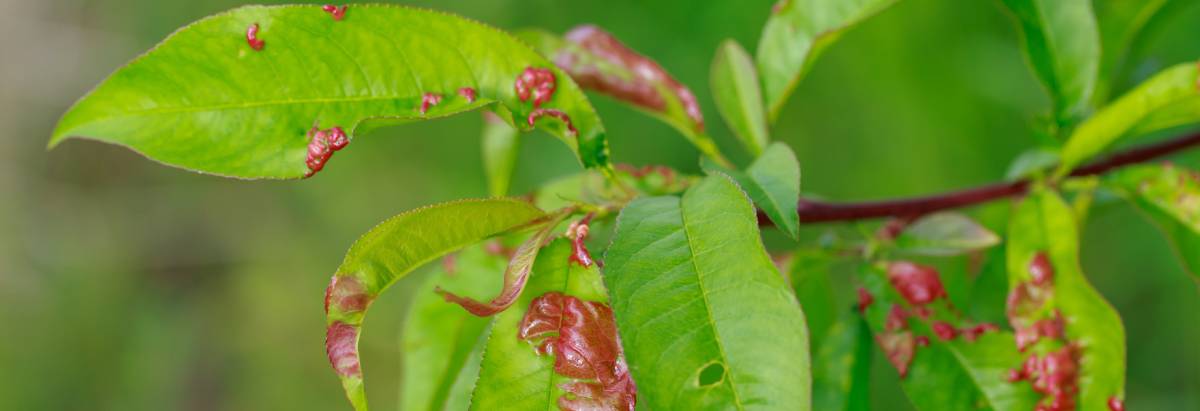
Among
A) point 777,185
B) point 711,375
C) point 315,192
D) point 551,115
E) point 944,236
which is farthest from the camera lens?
point 315,192

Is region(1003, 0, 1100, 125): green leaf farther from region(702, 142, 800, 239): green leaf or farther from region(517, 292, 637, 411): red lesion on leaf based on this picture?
region(517, 292, 637, 411): red lesion on leaf

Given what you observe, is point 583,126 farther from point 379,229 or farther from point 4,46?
point 4,46

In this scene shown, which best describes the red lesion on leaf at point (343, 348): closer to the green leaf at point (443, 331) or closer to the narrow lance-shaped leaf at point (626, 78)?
the green leaf at point (443, 331)

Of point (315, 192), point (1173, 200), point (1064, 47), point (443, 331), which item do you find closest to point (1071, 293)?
point (1173, 200)

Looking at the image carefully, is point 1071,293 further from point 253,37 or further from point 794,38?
point 253,37

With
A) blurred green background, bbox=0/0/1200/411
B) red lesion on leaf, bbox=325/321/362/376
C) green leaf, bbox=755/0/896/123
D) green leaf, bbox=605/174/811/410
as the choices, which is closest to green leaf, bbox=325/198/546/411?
red lesion on leaf, bbox=325/321/362/376
